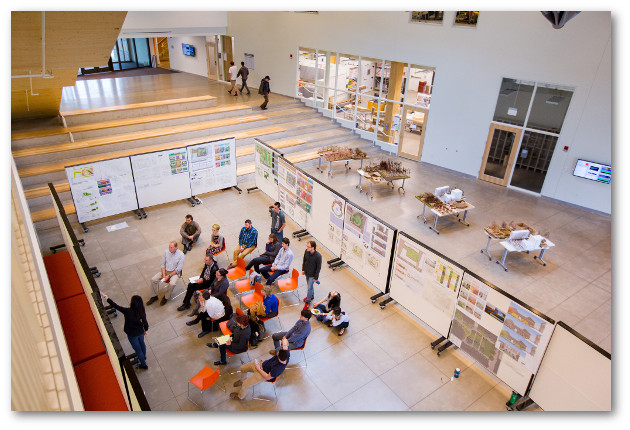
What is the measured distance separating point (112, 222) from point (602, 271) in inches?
494

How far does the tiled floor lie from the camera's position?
645 centimetres

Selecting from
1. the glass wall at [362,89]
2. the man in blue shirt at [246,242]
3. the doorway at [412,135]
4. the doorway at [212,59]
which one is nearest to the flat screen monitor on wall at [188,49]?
the doorway at [212,59]

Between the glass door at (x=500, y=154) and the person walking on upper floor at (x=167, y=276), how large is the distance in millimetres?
11183

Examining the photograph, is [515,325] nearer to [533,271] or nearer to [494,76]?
[533,271]

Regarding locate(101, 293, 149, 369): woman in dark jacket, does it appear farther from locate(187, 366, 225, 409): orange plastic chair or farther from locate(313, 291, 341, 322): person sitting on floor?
locate(313, 291, 341, 322): person sitting on floor

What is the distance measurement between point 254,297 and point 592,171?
1095 cm

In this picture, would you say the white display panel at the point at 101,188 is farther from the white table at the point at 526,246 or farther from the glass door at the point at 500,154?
the glass door at the point at 500,154

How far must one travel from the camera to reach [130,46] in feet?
81.0

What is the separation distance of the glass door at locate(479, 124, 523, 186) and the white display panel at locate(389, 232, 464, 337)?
28.1 feet

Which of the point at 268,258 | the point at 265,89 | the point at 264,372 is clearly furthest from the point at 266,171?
the point at 264,372

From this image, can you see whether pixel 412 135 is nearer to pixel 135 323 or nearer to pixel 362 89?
pixel 362 89

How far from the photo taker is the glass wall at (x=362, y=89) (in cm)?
1656

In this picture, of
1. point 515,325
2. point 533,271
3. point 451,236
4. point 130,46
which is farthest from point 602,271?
point 130,46

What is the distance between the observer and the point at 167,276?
833cm
